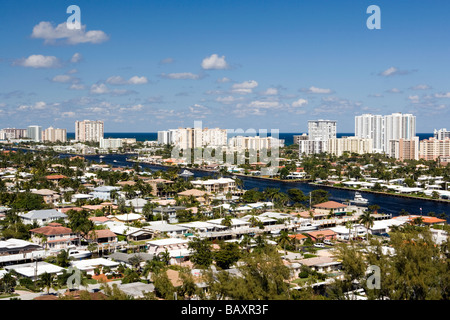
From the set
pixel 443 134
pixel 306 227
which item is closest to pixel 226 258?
pixel 306 227

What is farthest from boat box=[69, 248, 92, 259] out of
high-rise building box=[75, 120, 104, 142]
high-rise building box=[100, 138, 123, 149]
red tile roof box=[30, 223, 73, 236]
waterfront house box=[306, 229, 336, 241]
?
high-rise building box=[75, 120, 104, 142]

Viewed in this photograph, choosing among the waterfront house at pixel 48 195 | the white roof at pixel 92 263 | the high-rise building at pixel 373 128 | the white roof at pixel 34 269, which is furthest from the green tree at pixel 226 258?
the high-rise building at pixel 373 128

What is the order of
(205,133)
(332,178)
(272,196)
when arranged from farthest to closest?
(205,133) → (332,178) → (272,196)

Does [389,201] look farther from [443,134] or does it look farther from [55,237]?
[443,134]

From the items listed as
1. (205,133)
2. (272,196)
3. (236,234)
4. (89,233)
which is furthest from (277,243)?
(205,133)
